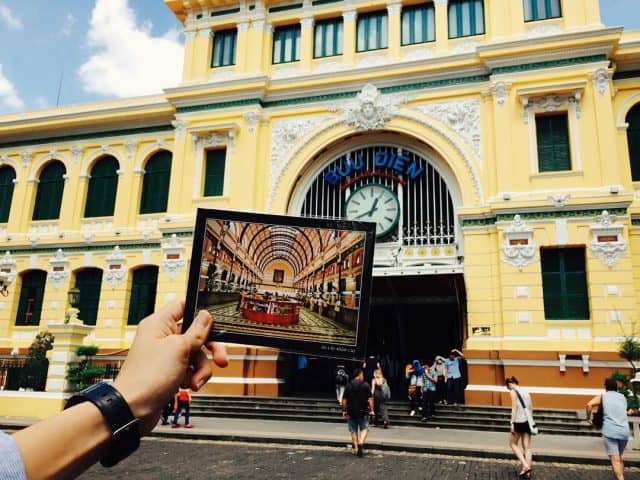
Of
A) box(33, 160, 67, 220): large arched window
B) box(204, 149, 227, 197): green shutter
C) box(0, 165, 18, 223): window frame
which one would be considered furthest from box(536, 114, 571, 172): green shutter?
box(0, 165, 18, 223): window frame

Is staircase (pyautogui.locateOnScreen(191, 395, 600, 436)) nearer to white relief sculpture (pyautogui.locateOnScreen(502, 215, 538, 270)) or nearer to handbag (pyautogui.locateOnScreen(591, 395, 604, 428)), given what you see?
white relief sculpture (pyautogui.locateOnScreen(502, 215, 538, 270))

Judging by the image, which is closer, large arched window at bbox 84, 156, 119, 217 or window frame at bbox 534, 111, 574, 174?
window frame at bbox 534, 111, 574, 174

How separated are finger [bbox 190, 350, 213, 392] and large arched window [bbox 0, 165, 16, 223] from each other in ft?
87.3

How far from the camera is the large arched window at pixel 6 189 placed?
24.6 metres

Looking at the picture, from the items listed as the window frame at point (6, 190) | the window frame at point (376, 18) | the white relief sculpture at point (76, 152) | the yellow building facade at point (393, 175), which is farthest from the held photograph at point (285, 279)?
→ the window frame at point (6, 190)

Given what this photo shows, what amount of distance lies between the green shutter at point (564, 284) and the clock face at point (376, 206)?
510cm

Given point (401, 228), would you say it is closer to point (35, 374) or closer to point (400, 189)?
point (400, 189)

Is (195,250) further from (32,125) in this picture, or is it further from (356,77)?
(32,125)

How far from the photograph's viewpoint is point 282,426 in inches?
552

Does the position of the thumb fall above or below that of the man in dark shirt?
above

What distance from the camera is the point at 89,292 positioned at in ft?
73.6

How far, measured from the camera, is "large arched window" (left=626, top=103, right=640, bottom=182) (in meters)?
17.3


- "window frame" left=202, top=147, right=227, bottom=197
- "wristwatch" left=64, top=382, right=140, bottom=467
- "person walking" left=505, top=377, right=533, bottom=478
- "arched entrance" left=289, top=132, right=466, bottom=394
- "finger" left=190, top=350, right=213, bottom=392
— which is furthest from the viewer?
"window frame" left=202, top=147, right=227, bottom=197

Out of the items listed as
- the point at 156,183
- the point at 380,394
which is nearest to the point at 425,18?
the point at 156,183
